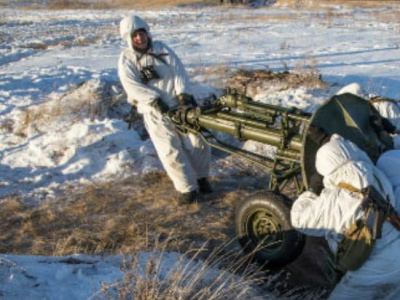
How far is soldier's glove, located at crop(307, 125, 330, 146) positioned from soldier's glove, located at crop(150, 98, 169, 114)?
2.21m

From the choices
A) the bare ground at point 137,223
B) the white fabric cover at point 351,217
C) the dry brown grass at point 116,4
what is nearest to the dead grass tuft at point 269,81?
the bare ground at point 137,223

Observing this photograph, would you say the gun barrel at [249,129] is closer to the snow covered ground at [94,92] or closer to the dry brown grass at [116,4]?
the snow covered ground at [94,92]

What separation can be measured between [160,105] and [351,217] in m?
2.93

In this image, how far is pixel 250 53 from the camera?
1238 centimetres

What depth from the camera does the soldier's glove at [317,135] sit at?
3504mm

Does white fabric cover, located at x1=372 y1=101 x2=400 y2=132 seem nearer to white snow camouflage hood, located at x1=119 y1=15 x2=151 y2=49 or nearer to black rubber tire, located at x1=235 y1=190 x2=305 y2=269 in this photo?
black rubber tire, located at x1=235 y1=190 x2=305 y2=269

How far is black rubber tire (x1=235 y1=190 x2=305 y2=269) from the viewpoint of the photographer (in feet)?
12.6

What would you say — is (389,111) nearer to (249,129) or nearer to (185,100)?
(249,129)

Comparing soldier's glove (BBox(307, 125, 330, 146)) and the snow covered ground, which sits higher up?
soldier's glove (BBox(307, 125, 330, 146))

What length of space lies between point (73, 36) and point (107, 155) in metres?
12.1

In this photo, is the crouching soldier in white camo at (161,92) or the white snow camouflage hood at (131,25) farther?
the crouching soldier in white camo at (161,92)

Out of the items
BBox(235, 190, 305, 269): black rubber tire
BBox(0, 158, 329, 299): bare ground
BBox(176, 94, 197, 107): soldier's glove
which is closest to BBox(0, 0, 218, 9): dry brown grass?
BBox(0, 158, 329, 299): bare ground

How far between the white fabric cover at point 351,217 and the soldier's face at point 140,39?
2.98 m

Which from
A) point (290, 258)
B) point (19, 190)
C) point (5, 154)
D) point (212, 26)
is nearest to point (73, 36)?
point (212, 26)
